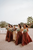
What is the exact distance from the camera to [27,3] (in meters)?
5.66

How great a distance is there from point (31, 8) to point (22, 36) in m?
3.66

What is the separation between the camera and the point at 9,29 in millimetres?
3531

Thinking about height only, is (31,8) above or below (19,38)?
above

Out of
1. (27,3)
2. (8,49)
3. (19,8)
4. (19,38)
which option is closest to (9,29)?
(19,38)

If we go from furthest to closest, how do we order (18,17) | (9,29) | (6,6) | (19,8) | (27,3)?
1. (18,17)
2. (19,8)
3. (6,6)
4. (27,3)
5. (9,29)

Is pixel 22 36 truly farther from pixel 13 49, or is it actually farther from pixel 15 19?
pixel 15 19

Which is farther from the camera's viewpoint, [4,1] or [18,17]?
[18,17]

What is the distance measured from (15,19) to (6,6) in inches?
66.8

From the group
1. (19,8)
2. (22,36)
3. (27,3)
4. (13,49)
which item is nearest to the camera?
(13,49)

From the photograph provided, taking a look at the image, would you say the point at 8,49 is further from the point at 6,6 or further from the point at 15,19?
the point at 15,19

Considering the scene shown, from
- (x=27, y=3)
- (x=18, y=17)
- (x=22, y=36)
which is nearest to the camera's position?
(x=22, y=36)

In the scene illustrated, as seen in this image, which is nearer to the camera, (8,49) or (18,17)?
(8,49)

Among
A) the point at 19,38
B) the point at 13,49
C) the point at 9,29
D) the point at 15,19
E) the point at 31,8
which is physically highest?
the point at 31,8

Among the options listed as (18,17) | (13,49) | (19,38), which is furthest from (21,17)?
(13,49)
